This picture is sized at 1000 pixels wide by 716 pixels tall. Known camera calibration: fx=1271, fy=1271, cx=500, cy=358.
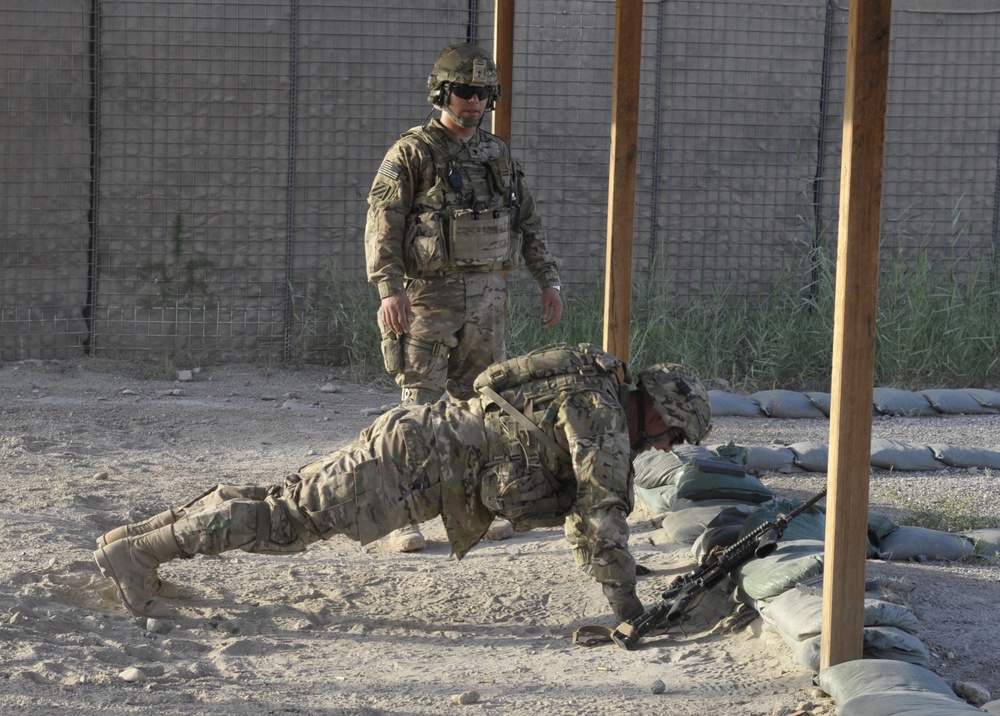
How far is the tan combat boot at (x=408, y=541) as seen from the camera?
4.93 m

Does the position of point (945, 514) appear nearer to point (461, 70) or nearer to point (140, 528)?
point (461, 70)

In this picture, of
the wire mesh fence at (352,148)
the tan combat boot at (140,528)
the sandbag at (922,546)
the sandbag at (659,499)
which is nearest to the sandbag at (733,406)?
the wire mesh fence at (352,148)

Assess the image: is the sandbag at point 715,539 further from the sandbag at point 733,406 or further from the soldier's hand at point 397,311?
the sandbag at point 733,406

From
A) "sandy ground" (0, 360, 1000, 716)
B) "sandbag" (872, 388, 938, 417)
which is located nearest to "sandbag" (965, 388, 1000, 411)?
"sandbag" (872, 388, 938, 417)

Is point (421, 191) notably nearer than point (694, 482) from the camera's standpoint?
Yes

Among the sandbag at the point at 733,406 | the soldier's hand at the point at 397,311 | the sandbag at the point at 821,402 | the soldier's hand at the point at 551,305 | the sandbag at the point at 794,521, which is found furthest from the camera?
the sandbag at the point at 821,402

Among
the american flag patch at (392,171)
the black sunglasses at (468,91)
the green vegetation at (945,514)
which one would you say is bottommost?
the green vegetation at (945,514)

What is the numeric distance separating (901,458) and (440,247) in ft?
8.98

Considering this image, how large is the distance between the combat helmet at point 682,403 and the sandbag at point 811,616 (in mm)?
554

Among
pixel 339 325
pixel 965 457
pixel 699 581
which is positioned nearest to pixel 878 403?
pixel 965 457

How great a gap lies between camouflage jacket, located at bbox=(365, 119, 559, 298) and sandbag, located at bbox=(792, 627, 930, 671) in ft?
6.36

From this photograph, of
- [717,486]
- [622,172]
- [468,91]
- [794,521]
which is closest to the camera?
[794,521]

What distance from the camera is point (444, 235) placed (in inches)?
185

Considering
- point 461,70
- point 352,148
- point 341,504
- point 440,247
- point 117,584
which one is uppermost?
point 461,70
